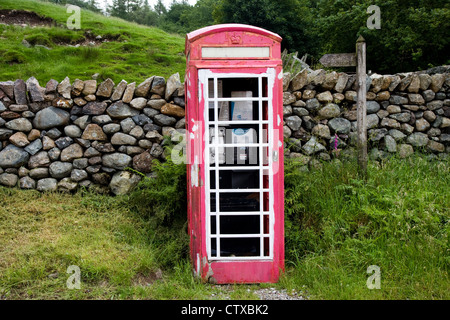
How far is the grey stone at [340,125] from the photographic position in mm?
6266

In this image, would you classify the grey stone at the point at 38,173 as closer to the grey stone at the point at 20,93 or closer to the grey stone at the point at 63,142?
the grey stone at the point at 63,142

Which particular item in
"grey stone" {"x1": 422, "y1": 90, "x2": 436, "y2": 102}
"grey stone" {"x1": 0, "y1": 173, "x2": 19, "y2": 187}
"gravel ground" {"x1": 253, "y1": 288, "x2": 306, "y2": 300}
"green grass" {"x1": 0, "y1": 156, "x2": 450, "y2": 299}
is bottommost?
"gravel ground" {"x1": 253, "y1": 288, "x2": 306, "y2": 300}

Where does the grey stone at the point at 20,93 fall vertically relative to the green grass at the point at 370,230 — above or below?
above

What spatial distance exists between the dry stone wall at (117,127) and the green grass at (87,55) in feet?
12.1

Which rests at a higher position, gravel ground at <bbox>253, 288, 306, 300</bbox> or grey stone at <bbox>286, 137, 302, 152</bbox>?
grey stone at <bbox>286, 137, 302, 152</bbox>

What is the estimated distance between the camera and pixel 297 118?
20.3 feet

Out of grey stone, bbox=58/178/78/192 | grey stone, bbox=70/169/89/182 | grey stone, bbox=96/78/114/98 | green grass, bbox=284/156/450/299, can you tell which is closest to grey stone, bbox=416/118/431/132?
green grass, bbox=284/156/450/299

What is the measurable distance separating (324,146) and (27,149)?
4853 millimetres

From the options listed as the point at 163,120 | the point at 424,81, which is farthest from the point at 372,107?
the point at 163,120

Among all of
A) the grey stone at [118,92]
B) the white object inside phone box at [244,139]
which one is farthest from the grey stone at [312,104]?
the grey stone at [118,92]

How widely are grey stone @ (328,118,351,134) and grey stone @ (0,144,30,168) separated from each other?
16.5ft

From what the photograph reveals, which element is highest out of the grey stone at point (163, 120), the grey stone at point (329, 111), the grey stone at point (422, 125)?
the grey stone at point (329, 111)

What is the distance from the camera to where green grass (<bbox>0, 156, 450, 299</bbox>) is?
12.1 ft

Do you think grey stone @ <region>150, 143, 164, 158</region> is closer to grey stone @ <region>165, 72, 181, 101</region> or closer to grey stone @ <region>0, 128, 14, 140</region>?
grey stone @ <region>165, 72, 181, 101</region>
